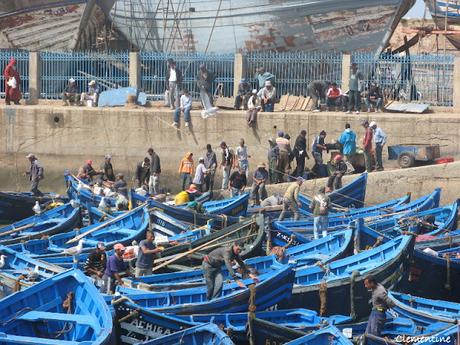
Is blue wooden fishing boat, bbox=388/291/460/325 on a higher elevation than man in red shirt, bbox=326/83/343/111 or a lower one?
lower

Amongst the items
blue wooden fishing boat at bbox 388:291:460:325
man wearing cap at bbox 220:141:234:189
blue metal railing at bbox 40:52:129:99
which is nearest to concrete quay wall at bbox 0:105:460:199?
blue metal railing at bbox 40:52:129:99

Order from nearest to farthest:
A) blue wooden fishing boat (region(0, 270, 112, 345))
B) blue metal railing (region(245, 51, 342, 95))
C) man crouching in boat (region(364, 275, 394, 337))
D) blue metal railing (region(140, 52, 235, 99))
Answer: blue wooden fishing boat (region(0, 270, 112, 345)) < man crouching in boat (region(364, 275, 394, 337)) < blue metal railing (region(245, 51, 342, 95)) < blue metal railing (region(140, 52, 235, 99))

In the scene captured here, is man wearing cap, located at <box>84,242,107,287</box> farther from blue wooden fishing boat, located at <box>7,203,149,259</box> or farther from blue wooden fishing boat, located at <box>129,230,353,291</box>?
blue wooden fishing boat, located at <box>7,203,149,259</box>

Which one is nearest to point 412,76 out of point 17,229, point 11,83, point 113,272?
point 11,83

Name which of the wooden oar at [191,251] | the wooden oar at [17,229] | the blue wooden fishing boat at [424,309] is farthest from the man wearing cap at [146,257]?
the wooden oar at [17,229]

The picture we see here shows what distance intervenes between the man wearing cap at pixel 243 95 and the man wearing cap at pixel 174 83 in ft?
5.18

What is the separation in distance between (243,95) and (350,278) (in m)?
13.9

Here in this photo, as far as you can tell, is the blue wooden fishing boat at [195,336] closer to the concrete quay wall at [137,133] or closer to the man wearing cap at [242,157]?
the man wearing cap at [242,157]

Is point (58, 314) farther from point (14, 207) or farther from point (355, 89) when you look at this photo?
point (355, 89)

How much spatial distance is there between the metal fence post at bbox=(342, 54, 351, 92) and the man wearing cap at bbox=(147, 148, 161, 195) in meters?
5.63

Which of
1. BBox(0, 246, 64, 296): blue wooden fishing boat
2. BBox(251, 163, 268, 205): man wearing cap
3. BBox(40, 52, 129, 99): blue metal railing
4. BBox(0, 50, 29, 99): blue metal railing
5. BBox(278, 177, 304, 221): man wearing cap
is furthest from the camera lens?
BBox(0, 50, 29, 99): blue metal railing

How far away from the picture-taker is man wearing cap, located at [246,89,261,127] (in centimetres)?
3222

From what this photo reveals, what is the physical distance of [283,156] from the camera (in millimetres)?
30734

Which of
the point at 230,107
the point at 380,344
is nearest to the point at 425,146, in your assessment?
the point at 230,107
